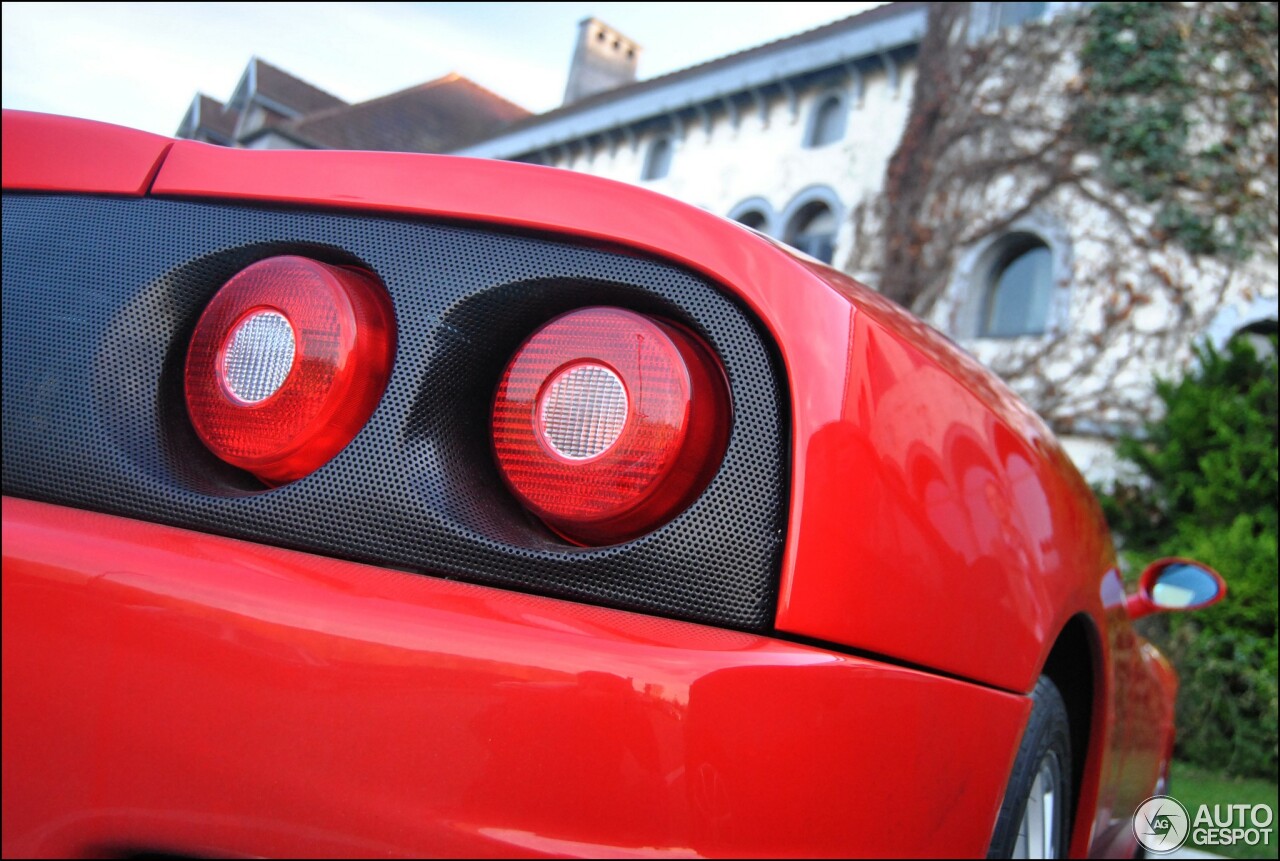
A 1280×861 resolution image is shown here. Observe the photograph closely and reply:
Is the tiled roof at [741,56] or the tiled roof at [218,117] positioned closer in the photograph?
the tiled roof at [741,56]

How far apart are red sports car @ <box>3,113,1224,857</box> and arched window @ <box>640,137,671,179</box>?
16.4 meters

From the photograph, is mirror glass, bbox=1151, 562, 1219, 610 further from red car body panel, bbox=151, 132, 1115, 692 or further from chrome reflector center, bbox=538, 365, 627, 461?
chrome reflector center, bbox=538, 365, 627, 461

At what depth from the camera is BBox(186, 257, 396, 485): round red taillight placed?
78cm

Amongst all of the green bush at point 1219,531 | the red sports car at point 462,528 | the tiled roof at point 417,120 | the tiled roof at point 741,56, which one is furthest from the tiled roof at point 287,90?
the red sports car at point 462,528

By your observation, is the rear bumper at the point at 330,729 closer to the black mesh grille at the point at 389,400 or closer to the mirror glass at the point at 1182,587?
the black mesh grille at the point at 389,400

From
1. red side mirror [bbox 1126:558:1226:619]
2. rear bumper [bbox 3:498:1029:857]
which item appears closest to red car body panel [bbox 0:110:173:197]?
rear bumper [bbox 3:498:1029:857]

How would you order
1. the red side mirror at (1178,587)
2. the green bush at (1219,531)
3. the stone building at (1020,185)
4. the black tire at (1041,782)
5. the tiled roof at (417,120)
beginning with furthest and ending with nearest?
the tiled roof at (417,120) < the stone building at (1020,185) < the green bush at (1219,531) < the red side mirror at (1178,587) < the black tire at (1041,782)

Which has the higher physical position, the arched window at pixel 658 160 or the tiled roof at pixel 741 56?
the tiled roof at pixel 741 56

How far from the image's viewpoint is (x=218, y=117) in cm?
2623

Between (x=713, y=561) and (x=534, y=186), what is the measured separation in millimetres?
361

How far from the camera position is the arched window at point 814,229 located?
1356cm

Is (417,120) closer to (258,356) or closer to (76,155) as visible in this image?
(76,155)

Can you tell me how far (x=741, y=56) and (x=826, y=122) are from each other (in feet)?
7.97

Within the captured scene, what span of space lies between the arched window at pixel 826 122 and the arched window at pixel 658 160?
10.2 ft
